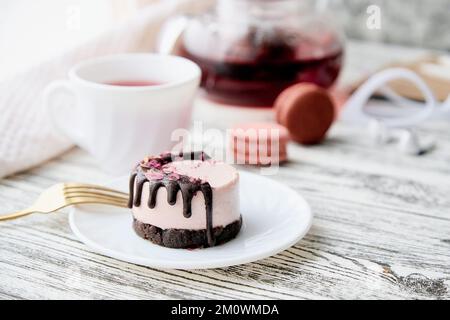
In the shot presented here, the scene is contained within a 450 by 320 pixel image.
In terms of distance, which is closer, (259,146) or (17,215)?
(17,215)

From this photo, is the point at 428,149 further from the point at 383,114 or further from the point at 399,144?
the point at 383,114

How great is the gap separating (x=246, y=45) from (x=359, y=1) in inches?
25.4

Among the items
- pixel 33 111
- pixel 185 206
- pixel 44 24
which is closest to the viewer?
pixel 185 206

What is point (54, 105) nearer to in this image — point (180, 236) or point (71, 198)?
point (71, 198)

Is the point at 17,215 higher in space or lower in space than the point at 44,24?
lower

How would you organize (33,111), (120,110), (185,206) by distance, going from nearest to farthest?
(185,206), (120,110), (33,111)

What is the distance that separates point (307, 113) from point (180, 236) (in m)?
0.41

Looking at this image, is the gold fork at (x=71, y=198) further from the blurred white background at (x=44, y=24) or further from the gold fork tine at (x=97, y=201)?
the blurred white background at (x=44, y=24)

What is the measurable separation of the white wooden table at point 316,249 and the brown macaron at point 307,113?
0.05 meters

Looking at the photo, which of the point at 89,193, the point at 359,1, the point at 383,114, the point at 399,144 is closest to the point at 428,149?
the point at 399,144

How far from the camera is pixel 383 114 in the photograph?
1241 millimetres

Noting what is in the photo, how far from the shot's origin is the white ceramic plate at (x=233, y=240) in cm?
71

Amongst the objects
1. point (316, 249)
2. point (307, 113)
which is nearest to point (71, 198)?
point (316, 249)

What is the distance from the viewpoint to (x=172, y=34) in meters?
1.23
